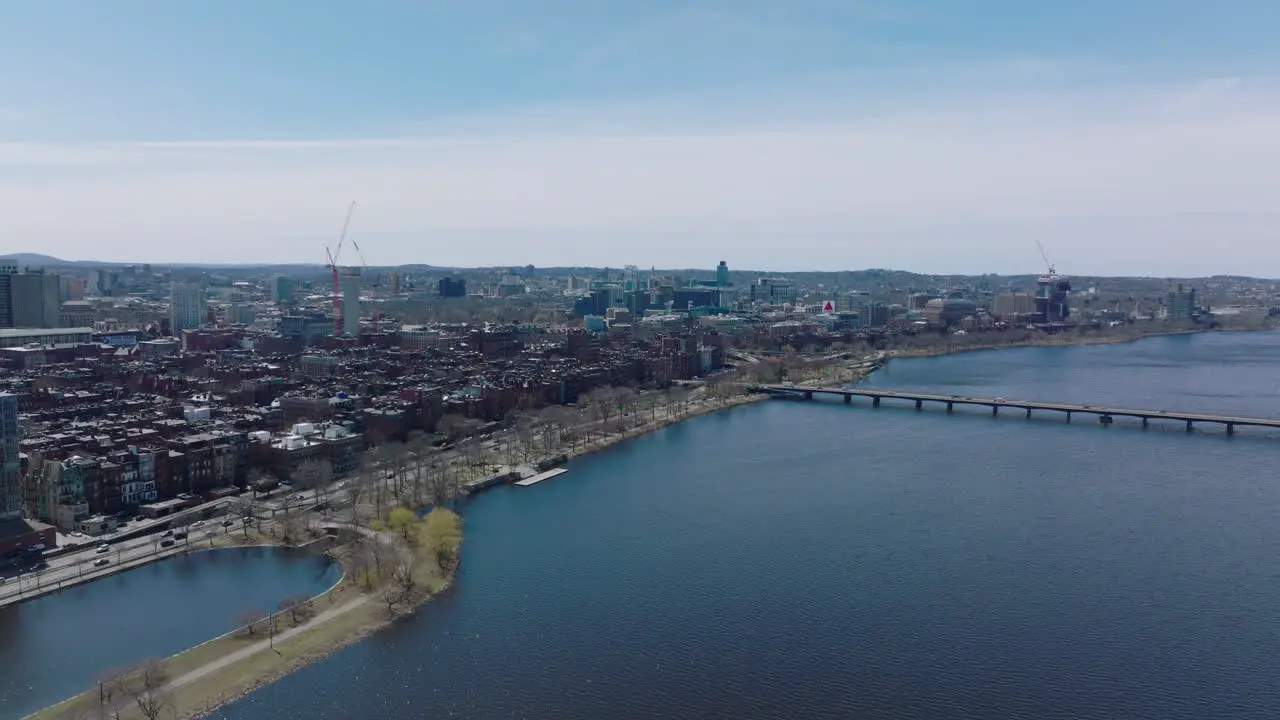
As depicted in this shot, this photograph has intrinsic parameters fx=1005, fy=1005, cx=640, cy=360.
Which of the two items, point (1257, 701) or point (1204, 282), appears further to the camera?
point (1204, 282)

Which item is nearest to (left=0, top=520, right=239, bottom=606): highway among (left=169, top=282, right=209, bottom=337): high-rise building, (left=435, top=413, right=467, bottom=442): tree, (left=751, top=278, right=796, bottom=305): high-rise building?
(left=435, top=413, right=467, bottom=442): tree

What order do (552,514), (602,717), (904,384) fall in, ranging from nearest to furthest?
(602,717), (552,514), (904,384)

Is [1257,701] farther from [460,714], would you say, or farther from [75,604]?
[75,604]

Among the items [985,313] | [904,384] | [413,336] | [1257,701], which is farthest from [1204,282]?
[1257,701]

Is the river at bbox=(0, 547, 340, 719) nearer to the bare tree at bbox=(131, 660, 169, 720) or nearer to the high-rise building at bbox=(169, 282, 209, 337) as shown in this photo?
the bare tree at bbox=(131, 660, 169, 720)

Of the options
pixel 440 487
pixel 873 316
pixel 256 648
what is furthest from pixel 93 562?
pixel 873 316

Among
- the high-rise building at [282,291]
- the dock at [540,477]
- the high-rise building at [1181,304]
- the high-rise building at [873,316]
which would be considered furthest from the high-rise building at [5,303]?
the high-rise building at [1181,304]
